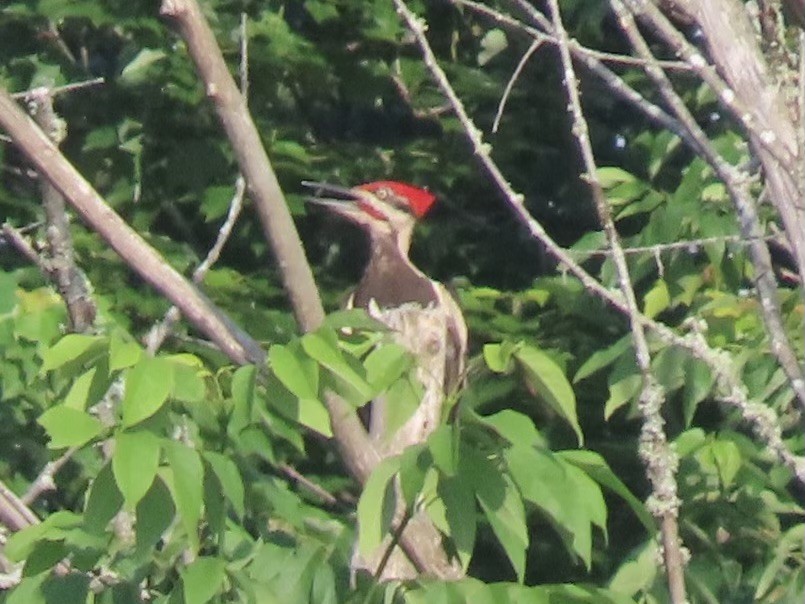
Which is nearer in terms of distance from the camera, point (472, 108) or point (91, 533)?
point (91, 533)

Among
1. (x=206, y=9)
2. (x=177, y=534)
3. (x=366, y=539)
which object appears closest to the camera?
(x=366, y=539)

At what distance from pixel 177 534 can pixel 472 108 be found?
1.99 meters

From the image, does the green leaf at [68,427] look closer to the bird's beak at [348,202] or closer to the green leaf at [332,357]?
the green leaf at [332,357]

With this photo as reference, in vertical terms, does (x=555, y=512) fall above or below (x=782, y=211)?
below

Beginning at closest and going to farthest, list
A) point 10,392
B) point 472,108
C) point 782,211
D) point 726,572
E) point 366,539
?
point 782,211
point 366,539
point 726,572
point 10,392
point 472,108

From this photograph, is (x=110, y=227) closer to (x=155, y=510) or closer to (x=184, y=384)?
(x=184, y=384)

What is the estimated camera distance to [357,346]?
Answer: 2.23 m

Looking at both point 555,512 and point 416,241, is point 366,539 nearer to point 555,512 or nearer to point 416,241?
point 555,512

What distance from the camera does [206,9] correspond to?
4.01 m

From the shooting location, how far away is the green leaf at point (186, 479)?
205 centimetres

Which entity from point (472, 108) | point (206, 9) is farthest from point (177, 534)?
point (472, 108)

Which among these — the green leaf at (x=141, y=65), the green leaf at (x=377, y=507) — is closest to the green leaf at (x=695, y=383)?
the green leaf at (x=377, y=507)

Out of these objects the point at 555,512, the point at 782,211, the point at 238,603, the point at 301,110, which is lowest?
the point at 301,110

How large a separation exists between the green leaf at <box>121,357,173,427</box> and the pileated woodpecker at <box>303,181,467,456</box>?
1.53 feet
